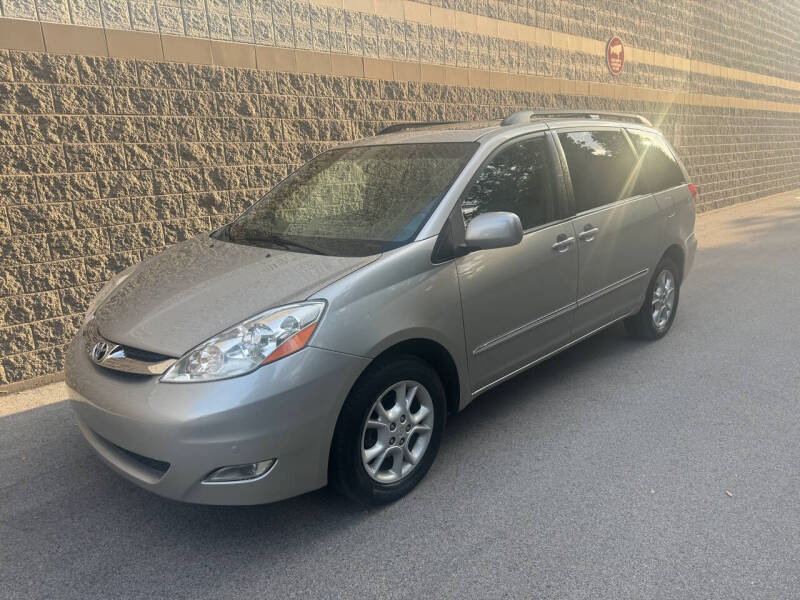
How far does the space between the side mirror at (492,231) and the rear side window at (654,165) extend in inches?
83.8

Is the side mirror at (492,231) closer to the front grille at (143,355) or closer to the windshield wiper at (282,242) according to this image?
the windshield wiper at (282,242)

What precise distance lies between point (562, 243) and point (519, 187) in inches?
18.6

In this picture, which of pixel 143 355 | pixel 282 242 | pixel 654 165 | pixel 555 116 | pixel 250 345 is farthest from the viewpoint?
pixel 654 165

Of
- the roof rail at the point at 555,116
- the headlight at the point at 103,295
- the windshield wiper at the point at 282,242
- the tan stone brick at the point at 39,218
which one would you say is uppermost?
the roof rail at the point at 555,116

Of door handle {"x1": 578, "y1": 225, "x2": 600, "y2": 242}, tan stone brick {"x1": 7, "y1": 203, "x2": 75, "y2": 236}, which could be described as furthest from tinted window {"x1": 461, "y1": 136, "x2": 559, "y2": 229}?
tan stone brick {"x1": 7, "y1": 203, "x2": 75, "y2": 236}

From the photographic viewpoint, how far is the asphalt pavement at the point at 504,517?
2.55m

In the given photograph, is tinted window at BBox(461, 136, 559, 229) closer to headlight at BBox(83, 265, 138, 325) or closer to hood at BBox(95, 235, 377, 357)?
hood at BBox(95, 235, 377, 357)

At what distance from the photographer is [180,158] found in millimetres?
5645

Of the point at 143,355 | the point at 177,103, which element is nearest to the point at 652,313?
the point at 143,355

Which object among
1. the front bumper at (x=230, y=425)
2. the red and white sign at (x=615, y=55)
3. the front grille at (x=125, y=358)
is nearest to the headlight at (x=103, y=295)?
the front grille at (x=125, y=358)

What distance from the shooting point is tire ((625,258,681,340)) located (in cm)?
515

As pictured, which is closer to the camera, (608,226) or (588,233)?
(588,233)

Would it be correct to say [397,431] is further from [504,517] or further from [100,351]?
[100,351]

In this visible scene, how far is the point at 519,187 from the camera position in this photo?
3.82 meters
